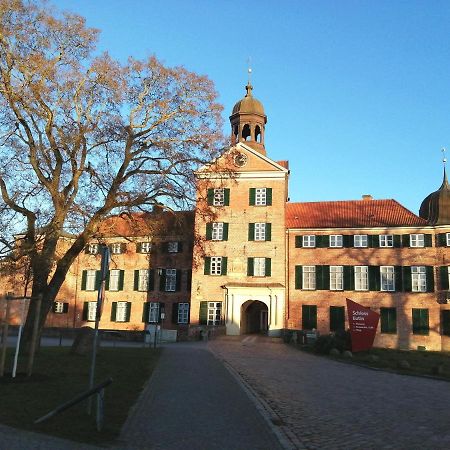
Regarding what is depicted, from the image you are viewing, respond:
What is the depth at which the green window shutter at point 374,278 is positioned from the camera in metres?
35.8

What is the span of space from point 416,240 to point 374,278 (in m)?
3.99

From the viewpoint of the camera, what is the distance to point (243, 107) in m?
40.1

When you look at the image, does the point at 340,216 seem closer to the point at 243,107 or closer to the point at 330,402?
the point at 243,107

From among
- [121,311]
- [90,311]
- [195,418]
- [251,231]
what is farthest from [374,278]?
[195,418]

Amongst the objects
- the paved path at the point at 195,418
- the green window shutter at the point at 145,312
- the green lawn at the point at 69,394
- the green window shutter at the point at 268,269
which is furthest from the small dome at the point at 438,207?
the paved path at the point at 195,418

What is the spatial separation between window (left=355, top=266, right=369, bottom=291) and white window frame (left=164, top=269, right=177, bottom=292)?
45.5ft

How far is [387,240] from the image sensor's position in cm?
3647

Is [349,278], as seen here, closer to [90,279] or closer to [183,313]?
[183,313]

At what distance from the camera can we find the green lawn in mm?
7172

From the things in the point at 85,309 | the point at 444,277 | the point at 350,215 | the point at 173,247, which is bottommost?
the point at 85,309

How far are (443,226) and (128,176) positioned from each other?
24515mm

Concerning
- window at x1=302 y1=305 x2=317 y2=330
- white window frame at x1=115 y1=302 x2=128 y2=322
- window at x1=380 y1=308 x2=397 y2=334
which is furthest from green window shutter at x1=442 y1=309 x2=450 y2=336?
white window frame at x1=115 y1=302 x2=128 y2=322

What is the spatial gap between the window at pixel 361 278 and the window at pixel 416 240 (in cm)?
361

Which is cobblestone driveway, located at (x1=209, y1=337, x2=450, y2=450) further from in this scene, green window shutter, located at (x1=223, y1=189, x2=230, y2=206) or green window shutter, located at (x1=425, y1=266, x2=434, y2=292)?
green window shutter, located at (x1=223, y1=189, x2=230, y2=206)
